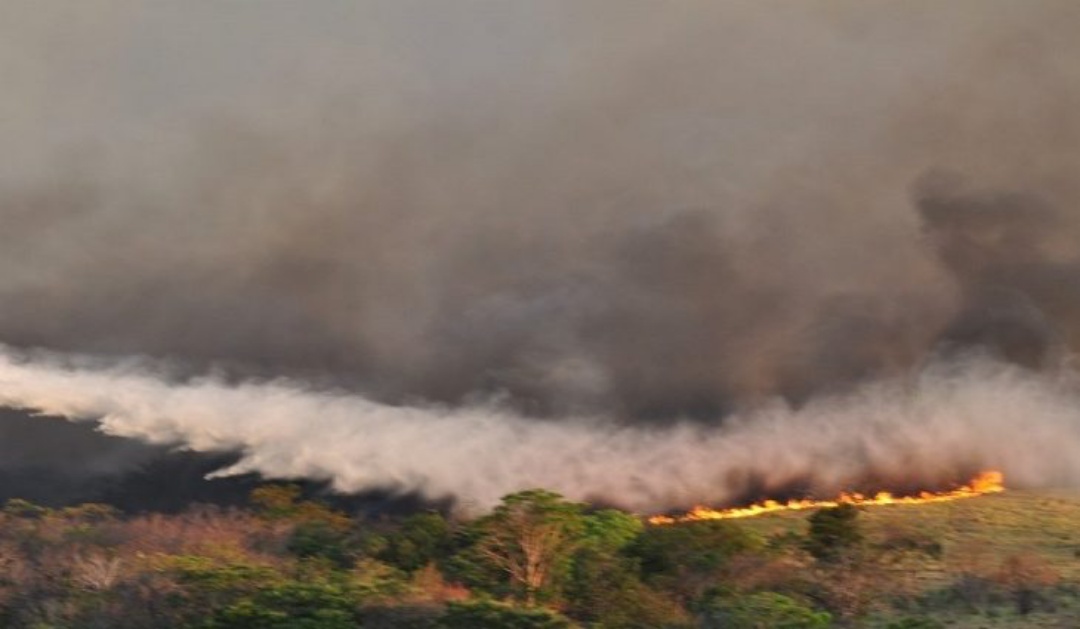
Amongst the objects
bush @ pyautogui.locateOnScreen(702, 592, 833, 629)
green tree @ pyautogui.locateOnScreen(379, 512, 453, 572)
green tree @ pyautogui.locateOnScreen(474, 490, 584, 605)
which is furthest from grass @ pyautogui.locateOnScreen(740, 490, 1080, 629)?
green tree @ pyautogui.locateOnScreen(379, 512, 453, 572)

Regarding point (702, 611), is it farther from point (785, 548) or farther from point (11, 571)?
point (11, 571)

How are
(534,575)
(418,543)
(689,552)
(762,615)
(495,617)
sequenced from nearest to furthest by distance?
(495,617) → (762,615) → (534,575) → (689,552) → (418,543)

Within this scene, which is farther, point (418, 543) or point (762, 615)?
point (418, 543)

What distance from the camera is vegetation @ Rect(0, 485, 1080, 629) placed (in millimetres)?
44688

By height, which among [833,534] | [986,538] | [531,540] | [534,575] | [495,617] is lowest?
[495,617]

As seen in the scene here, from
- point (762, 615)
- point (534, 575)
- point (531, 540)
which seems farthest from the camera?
point (531, 540)

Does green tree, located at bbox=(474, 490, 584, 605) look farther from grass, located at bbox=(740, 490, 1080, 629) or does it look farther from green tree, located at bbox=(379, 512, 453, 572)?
grass, located at bbox=(740, 490, 1080, 629)

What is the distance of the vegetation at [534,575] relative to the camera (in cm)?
4469

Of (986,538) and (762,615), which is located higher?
(986,538)

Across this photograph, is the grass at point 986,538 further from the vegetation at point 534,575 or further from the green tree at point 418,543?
the green tree at point 418,543

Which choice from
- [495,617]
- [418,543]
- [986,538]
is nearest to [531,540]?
[418,543]

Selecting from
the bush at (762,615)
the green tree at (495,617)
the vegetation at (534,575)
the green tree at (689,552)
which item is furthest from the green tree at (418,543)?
the bush at (762,615)

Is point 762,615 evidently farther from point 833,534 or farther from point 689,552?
point 833,534

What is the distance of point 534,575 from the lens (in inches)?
1969
